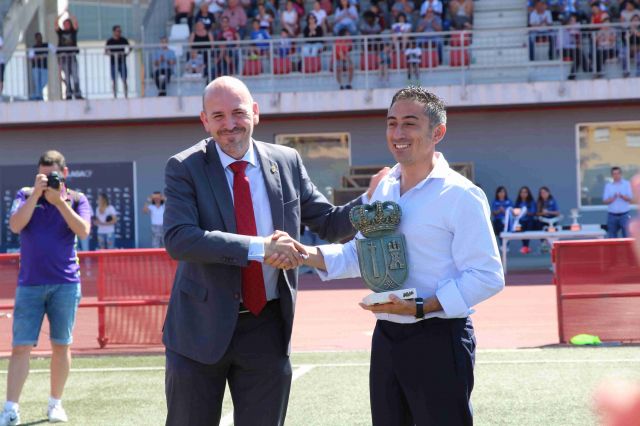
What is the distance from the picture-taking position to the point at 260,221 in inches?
176

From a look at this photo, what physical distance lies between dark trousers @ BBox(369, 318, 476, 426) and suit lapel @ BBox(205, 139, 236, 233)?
812 millimetres

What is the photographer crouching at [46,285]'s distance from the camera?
7.54 m

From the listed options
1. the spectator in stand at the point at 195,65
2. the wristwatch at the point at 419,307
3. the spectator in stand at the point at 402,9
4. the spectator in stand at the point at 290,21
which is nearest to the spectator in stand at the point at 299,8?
the spectator in stand at the point at 290,21

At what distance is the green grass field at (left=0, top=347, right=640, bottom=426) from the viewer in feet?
24.6

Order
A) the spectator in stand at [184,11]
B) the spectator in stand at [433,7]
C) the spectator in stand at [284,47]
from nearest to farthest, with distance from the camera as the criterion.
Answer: the spectator in stand at [284,47], the spectator in stand at [433,7], the spectator in stand at [184,11]

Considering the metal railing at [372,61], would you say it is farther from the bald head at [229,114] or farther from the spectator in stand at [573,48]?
the bald head at [229,114]

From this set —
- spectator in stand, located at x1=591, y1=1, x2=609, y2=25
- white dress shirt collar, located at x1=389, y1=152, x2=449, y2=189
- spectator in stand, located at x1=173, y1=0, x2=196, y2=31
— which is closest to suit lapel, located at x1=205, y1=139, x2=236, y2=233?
white dress shirt collar, located at x1=389, y1=152, x2=449, y2=189

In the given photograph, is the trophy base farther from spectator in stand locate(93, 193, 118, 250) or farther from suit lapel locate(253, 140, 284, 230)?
spectator in stand locate(93, 193, 118, 250)

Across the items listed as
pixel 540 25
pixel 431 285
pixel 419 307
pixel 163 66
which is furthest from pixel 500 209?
pixel 419 307

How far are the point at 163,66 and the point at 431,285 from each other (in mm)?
22169

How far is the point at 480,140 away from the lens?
84.0 feet

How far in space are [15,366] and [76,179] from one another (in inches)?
763

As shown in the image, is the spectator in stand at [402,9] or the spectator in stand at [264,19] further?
the spectator in stand at [264,19]

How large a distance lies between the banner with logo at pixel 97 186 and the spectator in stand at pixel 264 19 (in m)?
4.88
